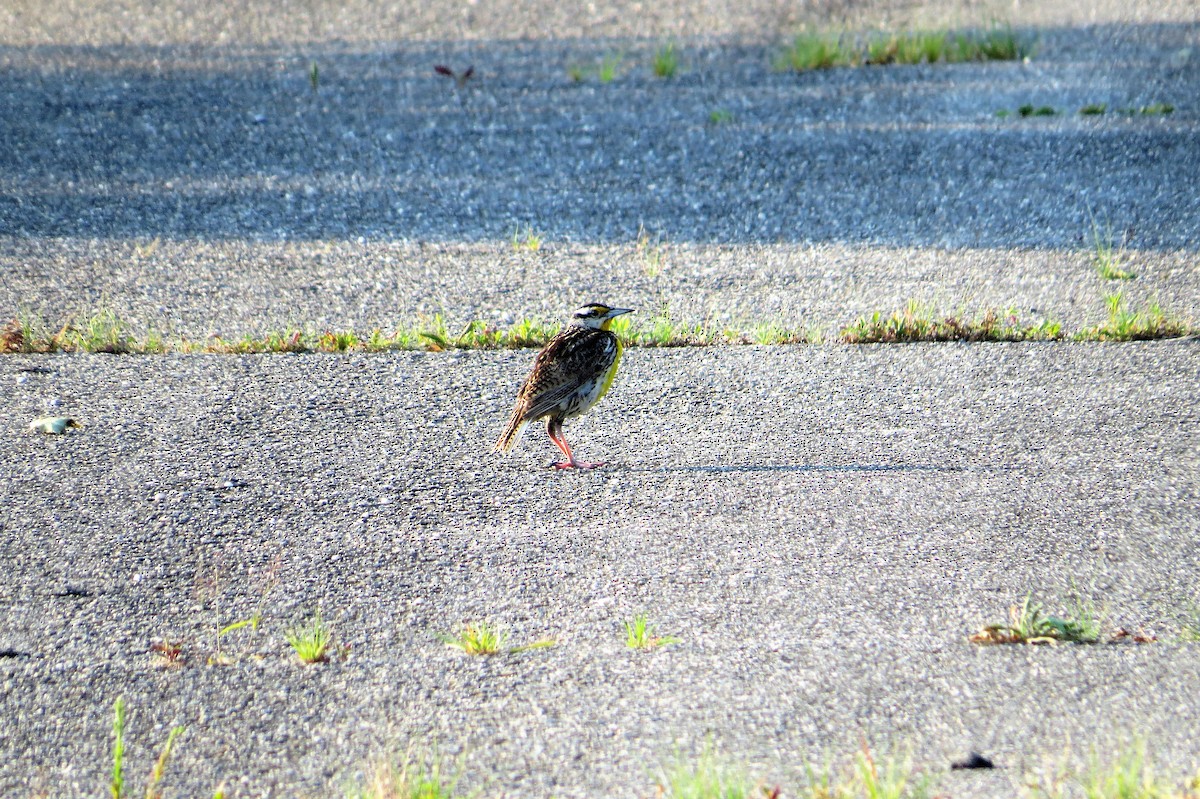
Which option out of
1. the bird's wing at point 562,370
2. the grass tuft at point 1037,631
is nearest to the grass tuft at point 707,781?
the grass tuft at point 1037,631

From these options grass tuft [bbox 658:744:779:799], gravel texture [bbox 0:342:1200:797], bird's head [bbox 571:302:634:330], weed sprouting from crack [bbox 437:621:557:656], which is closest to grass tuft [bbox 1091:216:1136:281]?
gravel texture [bbox 0:342:1200:797]

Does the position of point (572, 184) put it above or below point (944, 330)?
below

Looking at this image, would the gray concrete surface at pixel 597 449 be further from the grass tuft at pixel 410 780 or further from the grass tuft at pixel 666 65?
the grass tuft at pixel 666 65

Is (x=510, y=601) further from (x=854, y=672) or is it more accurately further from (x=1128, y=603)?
A: (x=1128, y=603)

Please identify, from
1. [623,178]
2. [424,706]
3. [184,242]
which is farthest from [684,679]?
[623,178]

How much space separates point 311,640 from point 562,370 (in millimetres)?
2290

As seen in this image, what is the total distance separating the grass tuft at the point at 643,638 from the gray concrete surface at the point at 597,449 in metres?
0.06

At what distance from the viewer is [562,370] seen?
20.9 ft

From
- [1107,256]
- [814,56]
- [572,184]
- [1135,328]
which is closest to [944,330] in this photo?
[1135,328]

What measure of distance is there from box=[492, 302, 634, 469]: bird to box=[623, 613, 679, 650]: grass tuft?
5.83 feet

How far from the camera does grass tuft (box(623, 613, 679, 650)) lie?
14.8 ft

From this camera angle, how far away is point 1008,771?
3715 mm

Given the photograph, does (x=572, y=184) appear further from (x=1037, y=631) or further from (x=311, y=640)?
(x=1037, y=631)

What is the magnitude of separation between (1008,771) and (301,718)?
2.19 m
